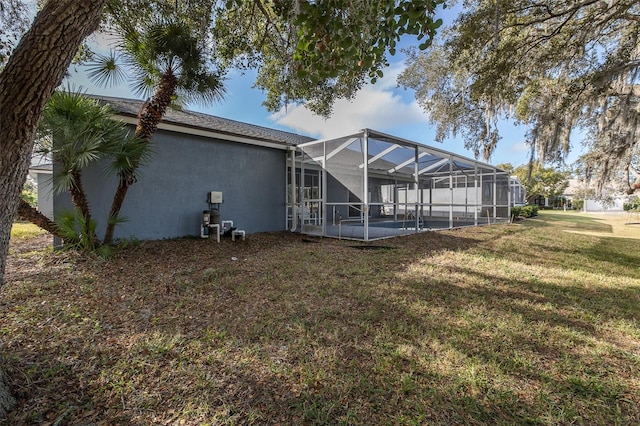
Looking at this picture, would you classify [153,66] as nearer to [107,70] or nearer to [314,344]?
[107,70]

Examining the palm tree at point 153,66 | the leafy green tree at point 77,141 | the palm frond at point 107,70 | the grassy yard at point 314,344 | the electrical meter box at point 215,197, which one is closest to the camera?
the grassy yard at point 314,344

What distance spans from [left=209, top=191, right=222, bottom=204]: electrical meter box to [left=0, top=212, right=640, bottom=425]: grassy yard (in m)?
2.88

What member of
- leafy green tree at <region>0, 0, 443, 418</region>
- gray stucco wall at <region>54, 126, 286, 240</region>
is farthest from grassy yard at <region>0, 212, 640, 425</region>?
gray stucco wall at <region>54, 126, 286, 240</region>

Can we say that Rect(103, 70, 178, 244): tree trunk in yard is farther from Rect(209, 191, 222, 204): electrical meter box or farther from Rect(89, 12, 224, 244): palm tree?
Rect(209, 191, 222, 204): electrical meter box

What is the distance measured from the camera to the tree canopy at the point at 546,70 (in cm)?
603

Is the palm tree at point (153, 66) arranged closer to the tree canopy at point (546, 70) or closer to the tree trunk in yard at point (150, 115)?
the tree trunk in yard at point (150, 115)

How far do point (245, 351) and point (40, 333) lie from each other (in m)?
2.07

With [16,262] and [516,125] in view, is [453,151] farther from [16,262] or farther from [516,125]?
[16,262]

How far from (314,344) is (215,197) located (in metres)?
6.16

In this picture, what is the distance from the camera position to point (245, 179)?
8.85m

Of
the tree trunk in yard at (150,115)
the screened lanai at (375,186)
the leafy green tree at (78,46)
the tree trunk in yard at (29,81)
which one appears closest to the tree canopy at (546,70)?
the screened lanai at (375,186)

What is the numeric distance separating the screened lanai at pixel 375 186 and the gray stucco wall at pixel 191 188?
34.9 inches

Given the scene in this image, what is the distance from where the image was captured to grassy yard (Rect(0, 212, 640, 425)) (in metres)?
1.92

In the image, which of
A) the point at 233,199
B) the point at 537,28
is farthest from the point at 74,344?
the point at 537,28
